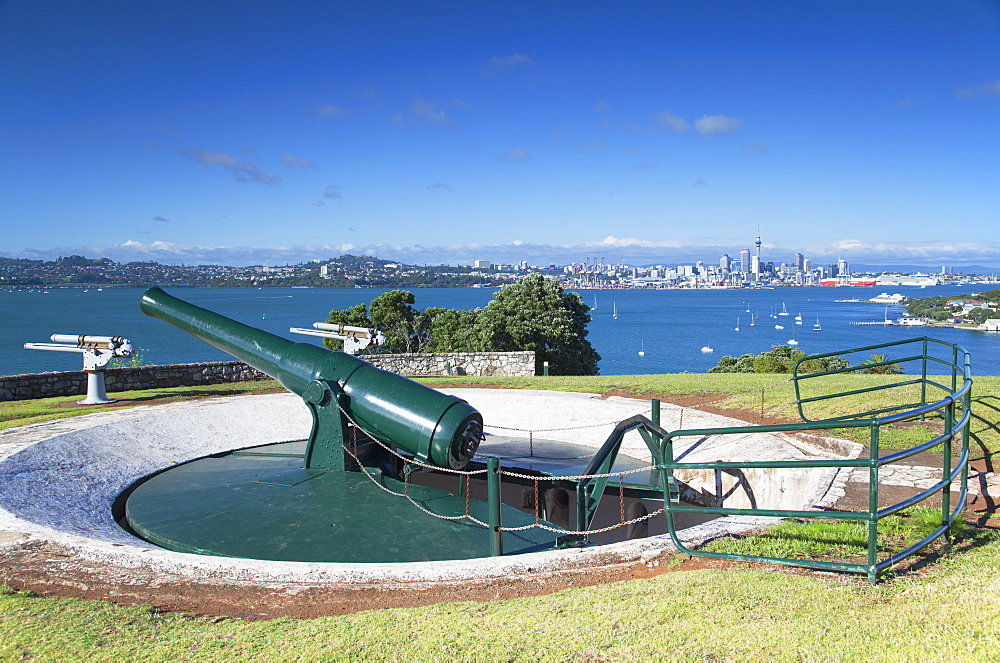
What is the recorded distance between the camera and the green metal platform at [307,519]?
224 inches

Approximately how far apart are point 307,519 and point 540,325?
21.2 meters

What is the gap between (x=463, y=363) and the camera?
18547mm

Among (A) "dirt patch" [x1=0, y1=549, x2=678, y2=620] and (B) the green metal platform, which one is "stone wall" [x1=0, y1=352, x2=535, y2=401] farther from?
(A) "dirt patch" [x1=0, y1=549, x2=678, y2=620]

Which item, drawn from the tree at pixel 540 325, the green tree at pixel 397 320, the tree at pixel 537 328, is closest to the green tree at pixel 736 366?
the tree at pixel 537 328

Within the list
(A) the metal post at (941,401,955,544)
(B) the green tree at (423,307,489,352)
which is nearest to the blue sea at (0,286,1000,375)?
(B) the green tree at (423,307,489,352)

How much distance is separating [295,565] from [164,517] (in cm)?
289

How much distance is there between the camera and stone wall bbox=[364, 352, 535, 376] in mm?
17891

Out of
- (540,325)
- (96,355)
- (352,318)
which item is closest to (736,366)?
(540,325)

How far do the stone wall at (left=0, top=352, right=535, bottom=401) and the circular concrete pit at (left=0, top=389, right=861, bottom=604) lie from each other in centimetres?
301

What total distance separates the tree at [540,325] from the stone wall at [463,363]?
21.1 feet

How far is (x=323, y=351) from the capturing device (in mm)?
7727

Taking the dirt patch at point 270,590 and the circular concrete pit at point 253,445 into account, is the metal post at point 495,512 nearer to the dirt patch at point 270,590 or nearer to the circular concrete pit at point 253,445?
the circular concrete pit at point 253,445

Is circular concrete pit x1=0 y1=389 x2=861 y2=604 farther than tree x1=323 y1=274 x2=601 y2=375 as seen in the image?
No

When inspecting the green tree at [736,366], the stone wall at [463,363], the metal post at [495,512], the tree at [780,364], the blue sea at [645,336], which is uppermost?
the metal post at [495,512]
